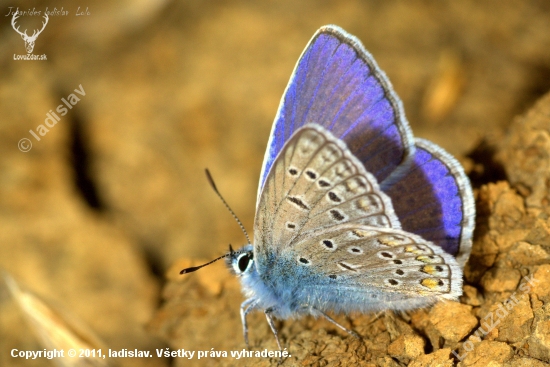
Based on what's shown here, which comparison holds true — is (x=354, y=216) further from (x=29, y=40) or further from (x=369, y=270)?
(x=29, y=40)

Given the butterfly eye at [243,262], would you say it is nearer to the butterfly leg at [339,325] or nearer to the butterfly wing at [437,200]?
the butterfly leg at [339,325]

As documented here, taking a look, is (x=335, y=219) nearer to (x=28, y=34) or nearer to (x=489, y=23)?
(x=28, y=34)

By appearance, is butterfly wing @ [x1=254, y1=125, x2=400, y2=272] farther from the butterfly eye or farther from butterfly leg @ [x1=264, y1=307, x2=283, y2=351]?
butterfly leg @ [x1=264, y1=307, x2=283, y2=351]

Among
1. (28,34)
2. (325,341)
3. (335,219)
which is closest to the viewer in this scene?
(335,219)

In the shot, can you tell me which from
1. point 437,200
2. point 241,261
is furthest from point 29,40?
point 437,200

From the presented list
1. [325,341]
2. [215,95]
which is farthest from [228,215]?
[325,341]
